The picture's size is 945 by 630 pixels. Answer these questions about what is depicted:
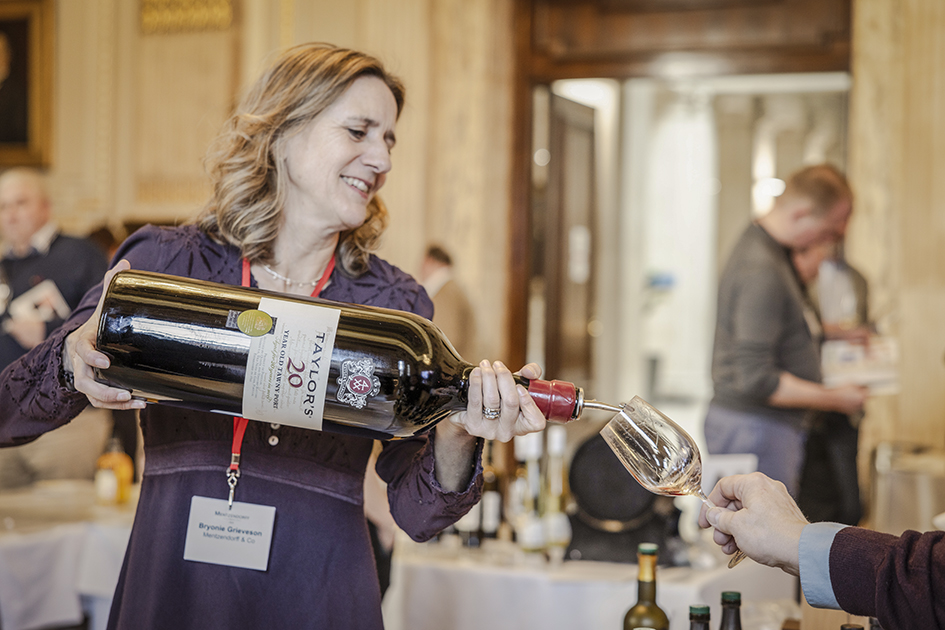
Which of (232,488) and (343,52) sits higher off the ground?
(343,52)

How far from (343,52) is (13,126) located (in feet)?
17.6

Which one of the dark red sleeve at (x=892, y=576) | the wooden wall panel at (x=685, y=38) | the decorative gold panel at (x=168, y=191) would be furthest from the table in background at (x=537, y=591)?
the decorative gold panel at (x=168, y=191)

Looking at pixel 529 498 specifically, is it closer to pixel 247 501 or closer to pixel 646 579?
pixel 646 579

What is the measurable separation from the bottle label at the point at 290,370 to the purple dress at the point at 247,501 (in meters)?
0.23

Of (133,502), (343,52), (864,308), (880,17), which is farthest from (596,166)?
(343,52)

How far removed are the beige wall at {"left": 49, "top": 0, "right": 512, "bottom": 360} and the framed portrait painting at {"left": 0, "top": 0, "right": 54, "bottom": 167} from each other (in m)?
0.08

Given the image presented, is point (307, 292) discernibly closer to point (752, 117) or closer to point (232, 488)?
point (232, 488)

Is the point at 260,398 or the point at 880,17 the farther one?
the point at 880,17

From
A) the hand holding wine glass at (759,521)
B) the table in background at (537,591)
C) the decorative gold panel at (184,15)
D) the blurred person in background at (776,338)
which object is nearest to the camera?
the hand holding wine glass at (759,521)

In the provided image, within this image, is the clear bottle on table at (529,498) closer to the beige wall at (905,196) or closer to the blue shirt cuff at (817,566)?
the blue shirt cuff at (817,566)

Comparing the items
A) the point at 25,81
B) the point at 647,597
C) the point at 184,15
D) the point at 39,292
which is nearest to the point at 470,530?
the point at 647,597

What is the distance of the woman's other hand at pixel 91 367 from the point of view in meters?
1.02

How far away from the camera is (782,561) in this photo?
3.11ft

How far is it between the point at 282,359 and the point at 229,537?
331 millimetres
